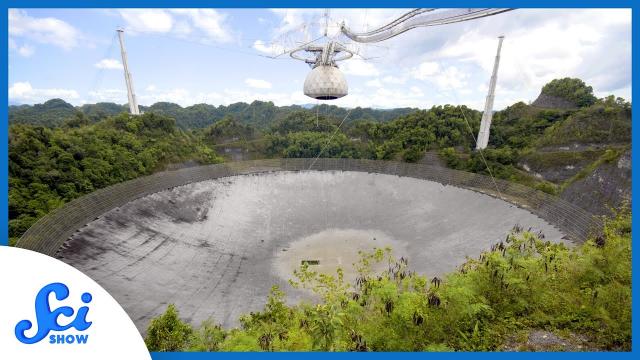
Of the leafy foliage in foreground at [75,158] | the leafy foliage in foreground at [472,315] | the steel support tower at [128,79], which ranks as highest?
the steel support tower at [128,79]

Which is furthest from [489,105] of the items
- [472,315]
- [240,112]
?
[240,112]

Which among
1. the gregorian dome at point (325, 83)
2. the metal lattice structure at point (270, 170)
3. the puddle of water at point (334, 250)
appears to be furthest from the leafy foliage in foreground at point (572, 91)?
the puddle of water at point (334, 250)

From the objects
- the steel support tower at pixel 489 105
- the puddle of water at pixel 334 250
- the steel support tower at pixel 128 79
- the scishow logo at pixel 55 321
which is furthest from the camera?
the steel support tower at pixel 128 79

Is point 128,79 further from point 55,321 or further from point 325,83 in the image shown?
point 55,321

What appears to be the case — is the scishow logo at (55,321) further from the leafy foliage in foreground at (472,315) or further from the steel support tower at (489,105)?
the steel support tower at (489,105)

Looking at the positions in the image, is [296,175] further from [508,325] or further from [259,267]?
[508,325]
